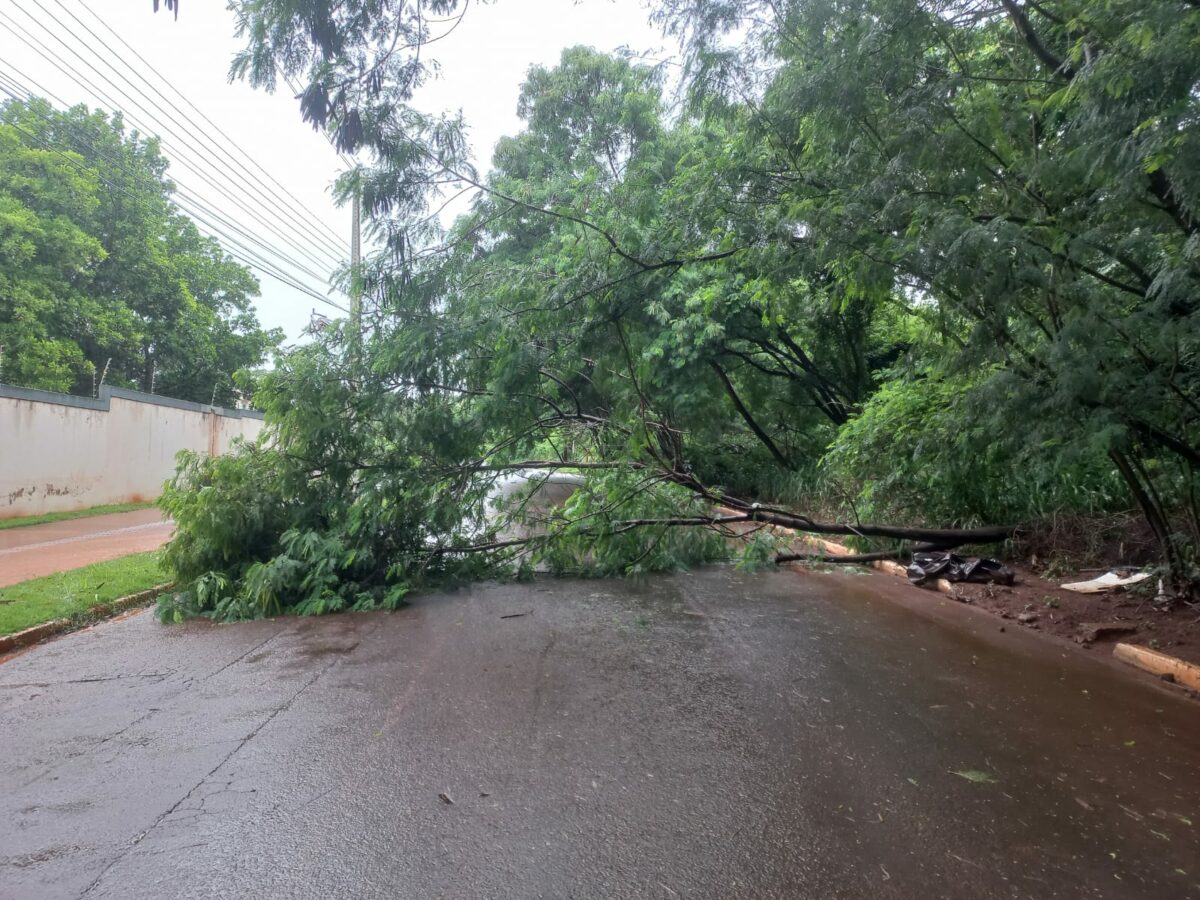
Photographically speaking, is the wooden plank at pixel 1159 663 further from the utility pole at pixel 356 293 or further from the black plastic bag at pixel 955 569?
the utility pole at pixel 356 293

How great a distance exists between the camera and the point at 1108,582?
7.74 meters

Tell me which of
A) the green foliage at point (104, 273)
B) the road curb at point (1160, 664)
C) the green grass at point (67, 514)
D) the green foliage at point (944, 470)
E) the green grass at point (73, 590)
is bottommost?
the green grass at point (73, 590)

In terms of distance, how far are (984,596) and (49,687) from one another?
911cm

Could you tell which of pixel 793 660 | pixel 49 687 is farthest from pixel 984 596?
pixel 49 687

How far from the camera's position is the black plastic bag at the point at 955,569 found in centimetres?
879

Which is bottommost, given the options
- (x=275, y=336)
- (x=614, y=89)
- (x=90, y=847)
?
(x=90, y=847)

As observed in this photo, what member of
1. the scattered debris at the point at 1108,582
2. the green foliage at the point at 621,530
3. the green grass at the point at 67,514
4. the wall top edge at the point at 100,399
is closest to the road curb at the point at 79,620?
the green foliage at the point at 621,530

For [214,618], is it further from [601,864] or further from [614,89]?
[614,89]

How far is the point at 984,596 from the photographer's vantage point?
8.41 meters

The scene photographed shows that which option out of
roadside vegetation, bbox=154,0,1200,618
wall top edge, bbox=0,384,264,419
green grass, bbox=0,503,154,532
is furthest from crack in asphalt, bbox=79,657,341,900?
wall top edge, bbox=0,384,264,419

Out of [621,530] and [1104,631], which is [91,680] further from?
[1104,631]

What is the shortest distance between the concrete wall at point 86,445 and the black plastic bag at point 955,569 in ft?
35.0

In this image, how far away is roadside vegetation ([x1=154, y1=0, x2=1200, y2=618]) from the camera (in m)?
5.07

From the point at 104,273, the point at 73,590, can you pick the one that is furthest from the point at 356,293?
the point at 104,273
